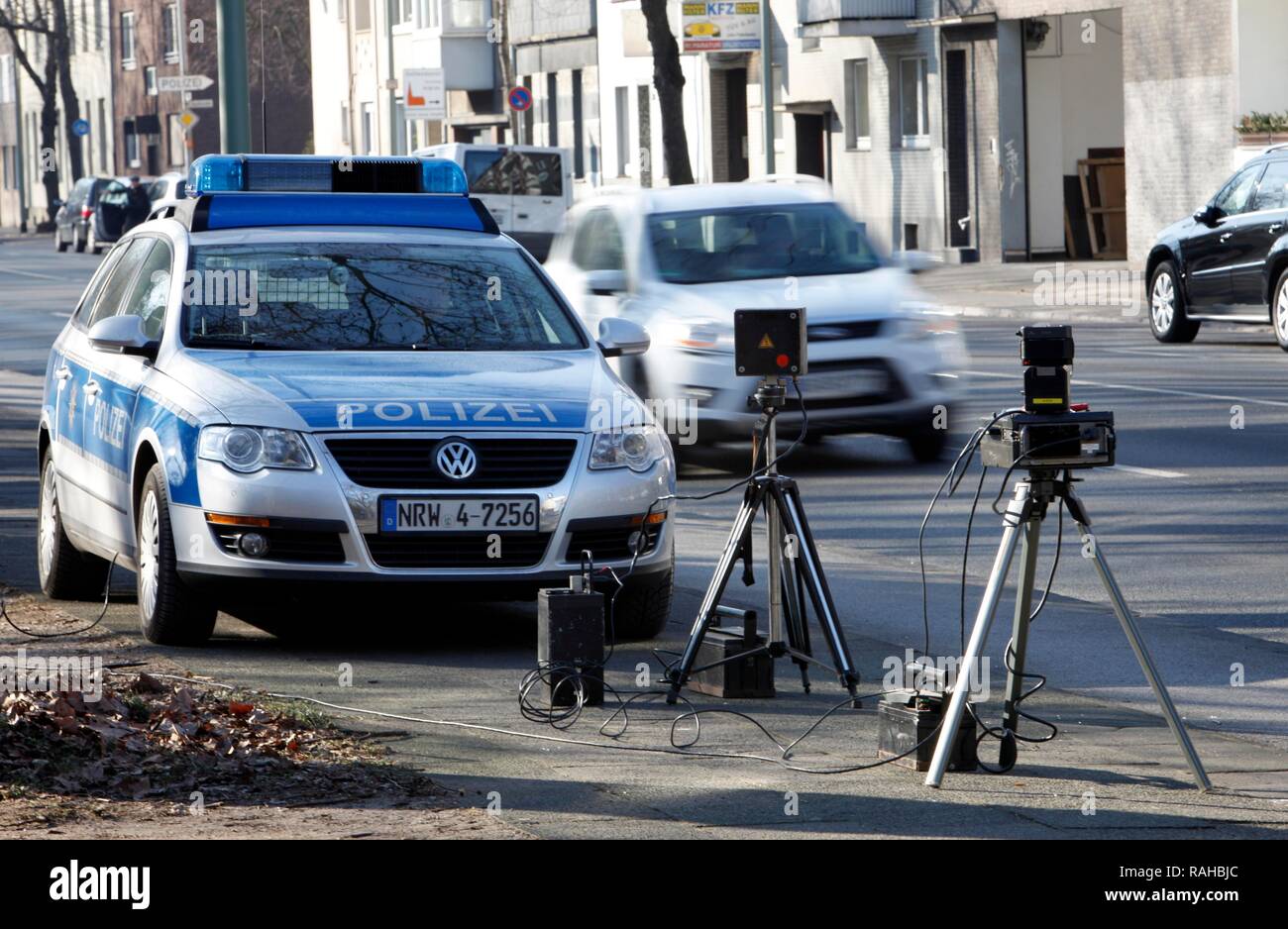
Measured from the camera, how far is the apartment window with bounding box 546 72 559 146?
192 ft

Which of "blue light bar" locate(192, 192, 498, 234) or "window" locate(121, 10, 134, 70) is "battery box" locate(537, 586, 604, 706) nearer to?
"blue light bar" locate(192, 192, 498, 234)

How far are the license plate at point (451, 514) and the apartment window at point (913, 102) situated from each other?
1340 inches

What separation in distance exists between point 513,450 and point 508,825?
111 inches

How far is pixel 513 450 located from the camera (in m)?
8.70

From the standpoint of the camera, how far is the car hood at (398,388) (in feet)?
28.5

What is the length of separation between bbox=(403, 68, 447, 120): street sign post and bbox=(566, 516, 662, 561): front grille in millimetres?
46511

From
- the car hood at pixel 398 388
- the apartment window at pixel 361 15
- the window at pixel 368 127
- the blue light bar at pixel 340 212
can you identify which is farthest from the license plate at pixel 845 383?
the apartment window at pixel 361 15

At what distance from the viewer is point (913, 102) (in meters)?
42.6

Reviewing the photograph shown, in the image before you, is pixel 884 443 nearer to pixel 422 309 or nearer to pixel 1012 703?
pixel 422 309

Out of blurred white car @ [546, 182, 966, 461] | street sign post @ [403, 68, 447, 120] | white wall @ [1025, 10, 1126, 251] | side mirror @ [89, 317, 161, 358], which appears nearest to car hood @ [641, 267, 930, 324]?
blurred white car @ [546, 182, 966, 461]

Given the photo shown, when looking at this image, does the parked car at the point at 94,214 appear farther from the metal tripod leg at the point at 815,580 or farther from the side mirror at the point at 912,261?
the metal tripod leg at the point at 815,580

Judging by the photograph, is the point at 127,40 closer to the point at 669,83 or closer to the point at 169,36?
the point at 169,36

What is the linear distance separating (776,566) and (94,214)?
49.9m
